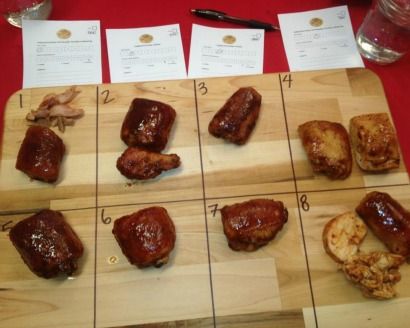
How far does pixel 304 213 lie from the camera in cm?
170

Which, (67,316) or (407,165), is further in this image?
(407,165)

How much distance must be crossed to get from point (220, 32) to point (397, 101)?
100 centimetres

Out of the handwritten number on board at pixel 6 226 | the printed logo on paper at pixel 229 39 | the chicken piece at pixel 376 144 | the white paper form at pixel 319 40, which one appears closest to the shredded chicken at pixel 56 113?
the handwritten number on board at pixel 6 226

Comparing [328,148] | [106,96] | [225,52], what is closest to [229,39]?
[225,52]

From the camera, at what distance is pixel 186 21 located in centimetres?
228

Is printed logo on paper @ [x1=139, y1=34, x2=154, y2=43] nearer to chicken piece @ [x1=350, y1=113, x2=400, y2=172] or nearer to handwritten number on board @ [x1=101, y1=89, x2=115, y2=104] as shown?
handwritten number on board @ [x1=101, y1=89, x2=115, y2=104]

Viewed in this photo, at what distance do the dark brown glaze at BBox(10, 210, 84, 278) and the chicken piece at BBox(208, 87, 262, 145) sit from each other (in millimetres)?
752

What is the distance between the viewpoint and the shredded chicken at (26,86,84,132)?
1.82 m

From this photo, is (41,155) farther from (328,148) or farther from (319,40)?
(319,40)

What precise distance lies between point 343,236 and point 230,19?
1.33m

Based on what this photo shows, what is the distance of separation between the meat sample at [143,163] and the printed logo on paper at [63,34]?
0.87 m

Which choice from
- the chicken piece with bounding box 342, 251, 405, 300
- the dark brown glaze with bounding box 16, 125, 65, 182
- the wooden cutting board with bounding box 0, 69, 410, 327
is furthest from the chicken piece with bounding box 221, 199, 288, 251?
the dark brown glaze with bounding box 16, 125, 65, 182

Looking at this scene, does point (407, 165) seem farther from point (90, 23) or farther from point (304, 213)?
point (90, 23)

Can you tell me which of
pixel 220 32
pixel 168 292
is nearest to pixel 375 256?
pixel 168 292
